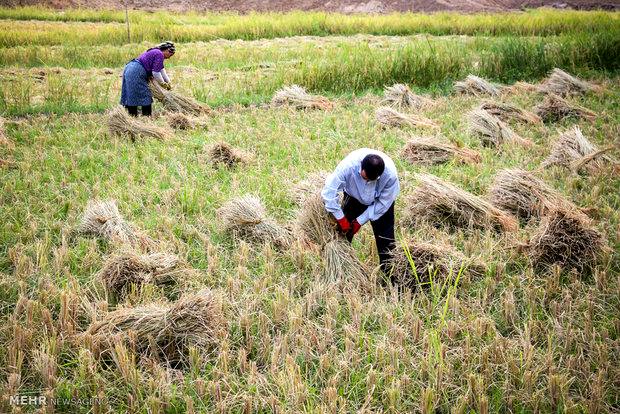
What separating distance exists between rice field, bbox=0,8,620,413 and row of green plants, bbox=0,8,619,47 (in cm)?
736

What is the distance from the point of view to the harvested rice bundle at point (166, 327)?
8.45 ft

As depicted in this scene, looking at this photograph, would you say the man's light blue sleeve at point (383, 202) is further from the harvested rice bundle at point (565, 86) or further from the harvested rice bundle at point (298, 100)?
the harvested rice bundle at point (565, 86)

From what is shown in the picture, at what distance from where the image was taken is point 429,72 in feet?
31.8

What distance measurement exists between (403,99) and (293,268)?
545 cm

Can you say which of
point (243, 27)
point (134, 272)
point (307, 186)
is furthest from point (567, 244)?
point (243, 27)

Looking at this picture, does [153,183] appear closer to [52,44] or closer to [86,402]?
[86,402]

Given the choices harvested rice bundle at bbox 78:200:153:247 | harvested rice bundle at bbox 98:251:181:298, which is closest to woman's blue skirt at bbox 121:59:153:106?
harvested rice bundle at bbox 78:200:153:247

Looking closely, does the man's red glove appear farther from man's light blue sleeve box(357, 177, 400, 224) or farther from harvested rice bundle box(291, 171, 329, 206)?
harvested rice bundle box(291, 171, 329, 206)

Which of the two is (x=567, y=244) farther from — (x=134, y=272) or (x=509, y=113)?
(x=509, y=113)

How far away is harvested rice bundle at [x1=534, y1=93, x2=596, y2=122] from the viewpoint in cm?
716

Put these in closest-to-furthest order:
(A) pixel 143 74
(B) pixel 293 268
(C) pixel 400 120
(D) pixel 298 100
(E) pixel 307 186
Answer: (B) pixel 293 268
(E) pixel 307 186
(A) pixel 143 74
(C) pixel 400 120
(D) pixel 298 100

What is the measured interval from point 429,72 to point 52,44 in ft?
34.9

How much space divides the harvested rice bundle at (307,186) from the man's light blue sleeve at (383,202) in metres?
1.03

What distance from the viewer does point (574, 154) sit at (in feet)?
17.3
